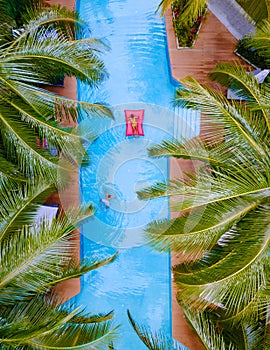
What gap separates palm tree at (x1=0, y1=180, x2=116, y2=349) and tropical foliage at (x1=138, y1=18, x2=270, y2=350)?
1315 millimetres

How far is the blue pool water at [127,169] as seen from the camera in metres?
7.68

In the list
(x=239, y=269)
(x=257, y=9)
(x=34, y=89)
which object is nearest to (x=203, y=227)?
(x=239, y=269)

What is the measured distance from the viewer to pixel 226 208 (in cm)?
506

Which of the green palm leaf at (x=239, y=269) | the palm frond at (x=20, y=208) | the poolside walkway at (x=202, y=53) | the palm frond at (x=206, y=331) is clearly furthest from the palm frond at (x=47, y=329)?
the poolside walkway at (x=202, y=53)

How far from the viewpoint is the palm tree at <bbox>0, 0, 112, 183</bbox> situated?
5469mm

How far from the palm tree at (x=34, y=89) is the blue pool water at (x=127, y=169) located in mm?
1626

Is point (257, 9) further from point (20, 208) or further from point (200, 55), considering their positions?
point (20, 208)

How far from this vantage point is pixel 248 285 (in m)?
5.05

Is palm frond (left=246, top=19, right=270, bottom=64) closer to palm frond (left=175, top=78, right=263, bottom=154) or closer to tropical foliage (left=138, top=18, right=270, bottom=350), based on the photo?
tropical foliage (left=138, top=18, right=270, bottom=350)

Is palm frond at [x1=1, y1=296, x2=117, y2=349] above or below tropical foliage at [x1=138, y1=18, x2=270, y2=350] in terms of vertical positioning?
below

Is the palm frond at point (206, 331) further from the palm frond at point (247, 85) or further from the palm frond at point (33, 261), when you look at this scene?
the palm frond at point (247, 85)

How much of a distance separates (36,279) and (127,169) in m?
3.25

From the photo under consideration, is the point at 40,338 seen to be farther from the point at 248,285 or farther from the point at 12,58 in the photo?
the point at 12,58

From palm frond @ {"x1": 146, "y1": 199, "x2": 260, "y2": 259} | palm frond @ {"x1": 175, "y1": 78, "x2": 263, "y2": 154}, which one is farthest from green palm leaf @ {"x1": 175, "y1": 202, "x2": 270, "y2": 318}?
palm frond @ {"x1": 175, "y1": 78, "x2": 263, "y2": 154}
